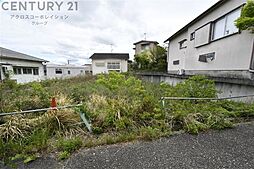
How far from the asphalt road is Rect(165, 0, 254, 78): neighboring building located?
15.3 ft

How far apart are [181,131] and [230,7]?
25.1ft

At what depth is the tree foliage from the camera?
2200 centimetres

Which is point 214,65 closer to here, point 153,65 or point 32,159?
point 32,159

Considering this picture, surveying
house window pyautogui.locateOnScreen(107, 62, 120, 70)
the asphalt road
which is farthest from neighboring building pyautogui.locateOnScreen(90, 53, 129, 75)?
the asphalt road

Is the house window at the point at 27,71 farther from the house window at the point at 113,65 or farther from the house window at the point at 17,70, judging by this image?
the house window at the point at 113,65

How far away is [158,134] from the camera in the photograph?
317cm

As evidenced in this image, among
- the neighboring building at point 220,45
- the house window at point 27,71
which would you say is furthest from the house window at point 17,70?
the neighboring building at point 220,45

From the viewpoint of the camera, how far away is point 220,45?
8062 millimetres

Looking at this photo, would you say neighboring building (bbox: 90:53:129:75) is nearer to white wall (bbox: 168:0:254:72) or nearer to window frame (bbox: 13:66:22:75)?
window frame (bbox: 13:66:22:75)

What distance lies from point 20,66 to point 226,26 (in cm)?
2025

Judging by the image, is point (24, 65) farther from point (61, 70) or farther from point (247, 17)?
point (247, 17)

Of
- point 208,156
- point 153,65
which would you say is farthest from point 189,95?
point 153,65

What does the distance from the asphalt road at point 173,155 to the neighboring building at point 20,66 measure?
49.4 ft

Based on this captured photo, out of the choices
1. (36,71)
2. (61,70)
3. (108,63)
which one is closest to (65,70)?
(61,70)
